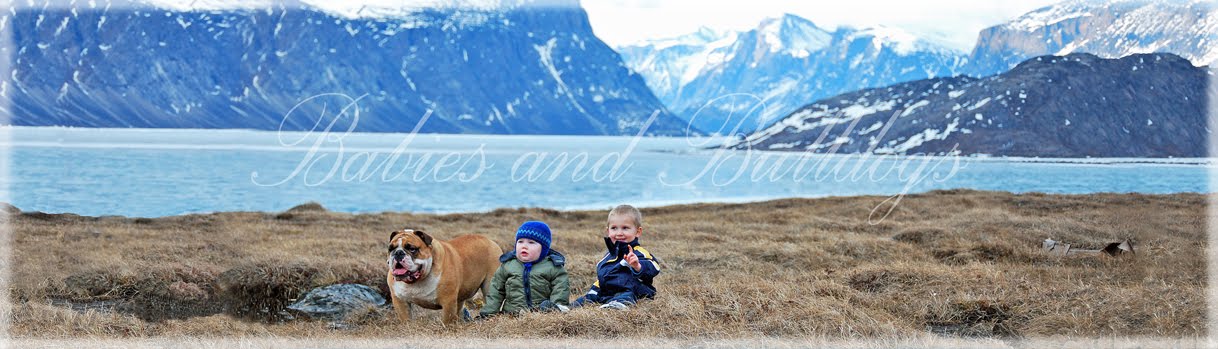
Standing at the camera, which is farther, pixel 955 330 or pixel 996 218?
pixel 996 218

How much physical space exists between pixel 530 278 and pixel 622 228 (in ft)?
4.46

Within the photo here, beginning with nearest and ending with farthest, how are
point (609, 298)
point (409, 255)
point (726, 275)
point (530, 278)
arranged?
point (409, 255) → point (609, 298) → point (530, 278) → point (726, 275)

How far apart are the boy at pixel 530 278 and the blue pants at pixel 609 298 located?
0.21 metres

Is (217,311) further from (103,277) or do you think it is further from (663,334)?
(663,334)

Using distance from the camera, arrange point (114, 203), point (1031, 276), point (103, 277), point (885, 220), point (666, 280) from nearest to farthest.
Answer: point (1031, 276) → point (103, 277) → point (666, 280) → point (885, 220) → point (114, 203)

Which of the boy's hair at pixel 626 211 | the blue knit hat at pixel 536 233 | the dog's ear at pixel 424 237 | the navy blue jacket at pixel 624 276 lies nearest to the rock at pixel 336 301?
the dog's ear at pixel 424 237

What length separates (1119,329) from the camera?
10484mm

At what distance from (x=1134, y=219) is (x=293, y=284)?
23762mm

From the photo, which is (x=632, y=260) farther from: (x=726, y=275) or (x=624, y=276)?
(x=726, y=275)

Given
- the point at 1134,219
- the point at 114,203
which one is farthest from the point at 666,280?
the point at 114,203

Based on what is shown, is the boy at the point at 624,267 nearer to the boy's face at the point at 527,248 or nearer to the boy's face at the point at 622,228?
the boy's face at the point at 622,228

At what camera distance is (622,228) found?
36.9ft

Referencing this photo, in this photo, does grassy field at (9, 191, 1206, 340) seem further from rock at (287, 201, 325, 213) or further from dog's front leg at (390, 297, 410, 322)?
rock at (287, 201, 325, 213)

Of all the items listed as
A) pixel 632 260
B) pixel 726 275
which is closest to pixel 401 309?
pixel 632 260
